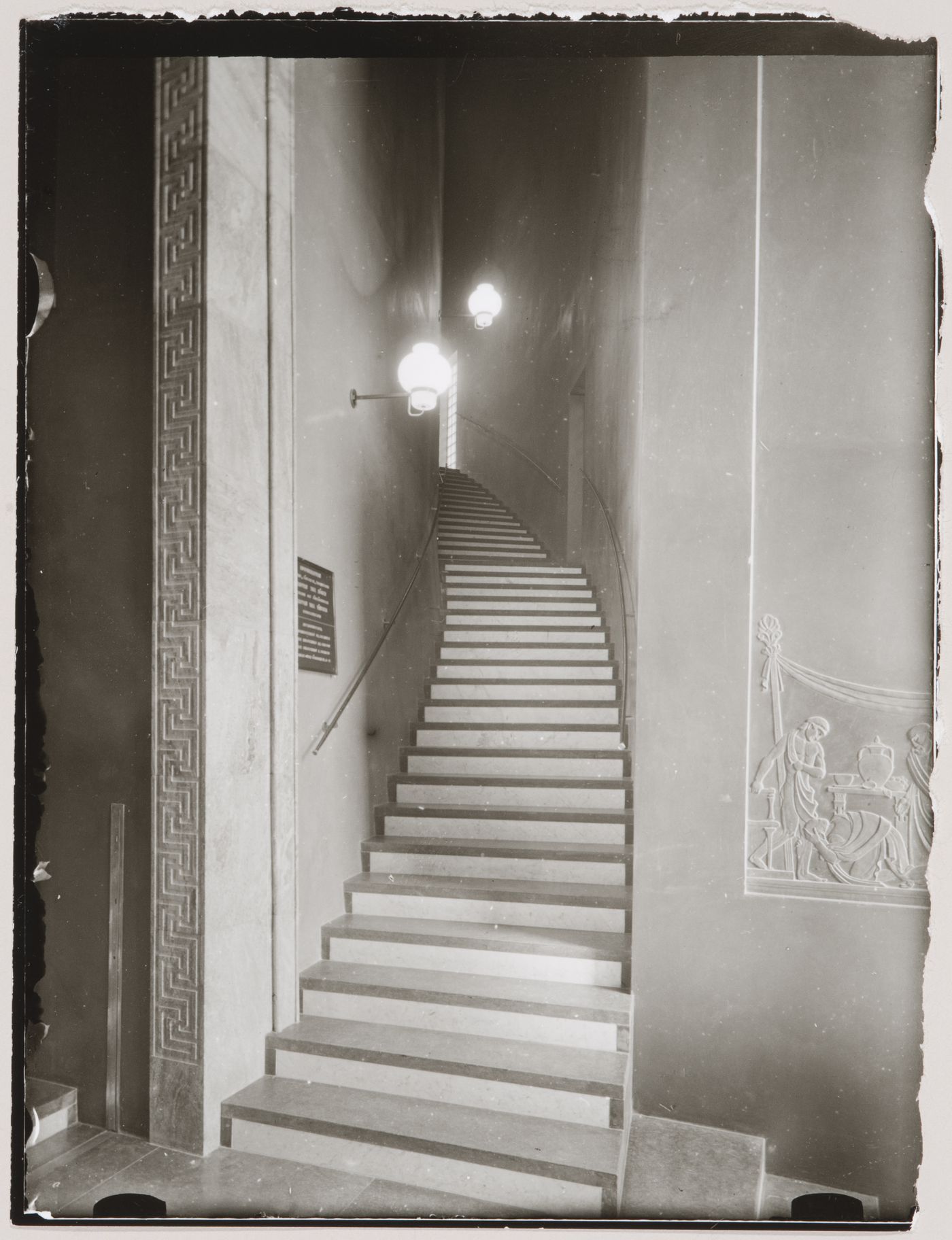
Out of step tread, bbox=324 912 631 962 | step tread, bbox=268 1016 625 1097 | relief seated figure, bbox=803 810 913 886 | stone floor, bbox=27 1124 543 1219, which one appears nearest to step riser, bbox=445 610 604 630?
step tread, bbox=324 912 631 962

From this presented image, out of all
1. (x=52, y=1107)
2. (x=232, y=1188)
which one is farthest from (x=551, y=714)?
(x=52, y=1107)

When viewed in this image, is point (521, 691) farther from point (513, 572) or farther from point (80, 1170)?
point (80, 1170)

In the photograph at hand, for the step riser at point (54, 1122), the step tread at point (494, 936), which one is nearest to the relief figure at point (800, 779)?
the step tread at point (494, 936)

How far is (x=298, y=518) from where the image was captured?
11.7 ft

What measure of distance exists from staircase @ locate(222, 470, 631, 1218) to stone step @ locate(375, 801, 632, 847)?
0.03ft

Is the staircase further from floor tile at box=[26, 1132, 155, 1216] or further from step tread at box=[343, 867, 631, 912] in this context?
floor tile at box=[26, 1132, 155, 1216]

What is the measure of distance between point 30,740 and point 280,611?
1.10 metres

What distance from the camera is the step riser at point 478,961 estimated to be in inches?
132

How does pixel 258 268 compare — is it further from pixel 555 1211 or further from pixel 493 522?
pixel 493 522

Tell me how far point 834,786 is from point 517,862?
1.54 meters

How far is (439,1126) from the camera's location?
2.81 meters

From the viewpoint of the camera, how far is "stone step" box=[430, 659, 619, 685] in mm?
5383

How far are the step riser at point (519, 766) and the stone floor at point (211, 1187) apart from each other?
2115 mm

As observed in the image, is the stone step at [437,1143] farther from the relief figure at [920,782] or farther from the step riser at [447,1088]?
the relief figure at [920,782]
